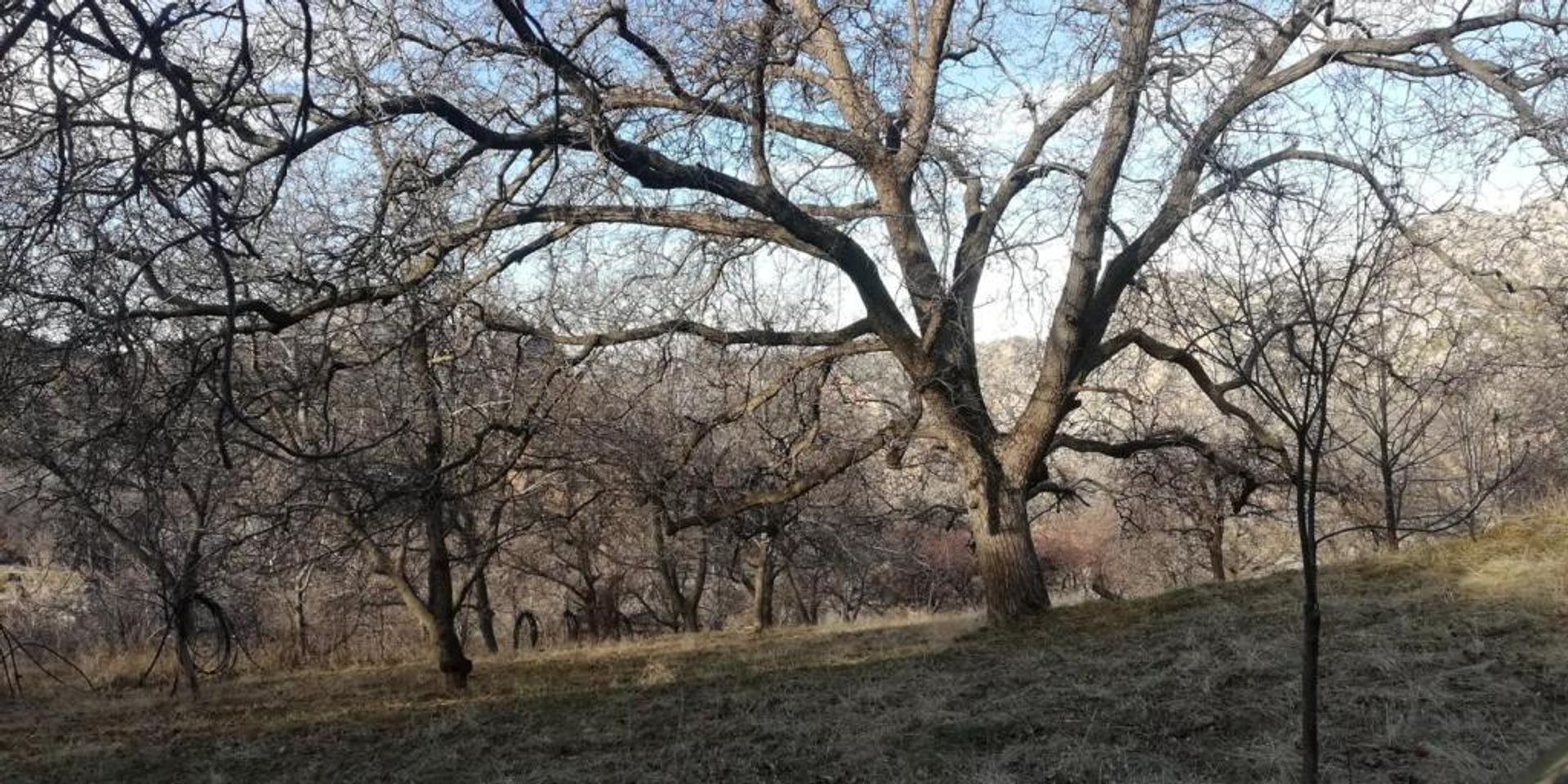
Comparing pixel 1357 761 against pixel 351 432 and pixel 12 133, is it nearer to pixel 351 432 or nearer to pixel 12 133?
pixel 12 133

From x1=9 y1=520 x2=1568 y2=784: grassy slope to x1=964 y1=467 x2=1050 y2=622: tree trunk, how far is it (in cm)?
29

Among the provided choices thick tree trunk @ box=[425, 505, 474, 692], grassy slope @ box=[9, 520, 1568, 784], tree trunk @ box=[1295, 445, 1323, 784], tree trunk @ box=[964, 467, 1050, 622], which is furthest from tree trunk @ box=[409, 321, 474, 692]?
tree trunk @ box=[1295, 445, 1323, 784]

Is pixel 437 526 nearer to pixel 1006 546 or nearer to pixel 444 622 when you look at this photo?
pixel 444 622

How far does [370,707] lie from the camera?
8.08m

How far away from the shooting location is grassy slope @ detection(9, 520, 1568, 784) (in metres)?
4.21

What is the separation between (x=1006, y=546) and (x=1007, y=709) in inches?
118

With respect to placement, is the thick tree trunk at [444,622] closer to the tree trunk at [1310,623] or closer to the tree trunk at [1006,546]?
the tree trunk at [1006,546]

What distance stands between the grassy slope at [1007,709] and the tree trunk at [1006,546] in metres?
0.29

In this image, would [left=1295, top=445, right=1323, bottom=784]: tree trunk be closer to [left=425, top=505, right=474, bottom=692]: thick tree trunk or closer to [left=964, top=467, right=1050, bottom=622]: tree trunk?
[left=964, top=467, right=1050, bottom=622]: tree trunk

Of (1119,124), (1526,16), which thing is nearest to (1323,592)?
(1119,124)

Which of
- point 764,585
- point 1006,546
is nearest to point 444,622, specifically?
point 1006,546

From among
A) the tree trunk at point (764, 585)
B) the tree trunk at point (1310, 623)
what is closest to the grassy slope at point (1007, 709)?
the tree trunk at point (1310, 623)

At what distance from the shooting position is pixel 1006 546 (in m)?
8.33

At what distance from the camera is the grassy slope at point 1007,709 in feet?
13.8
